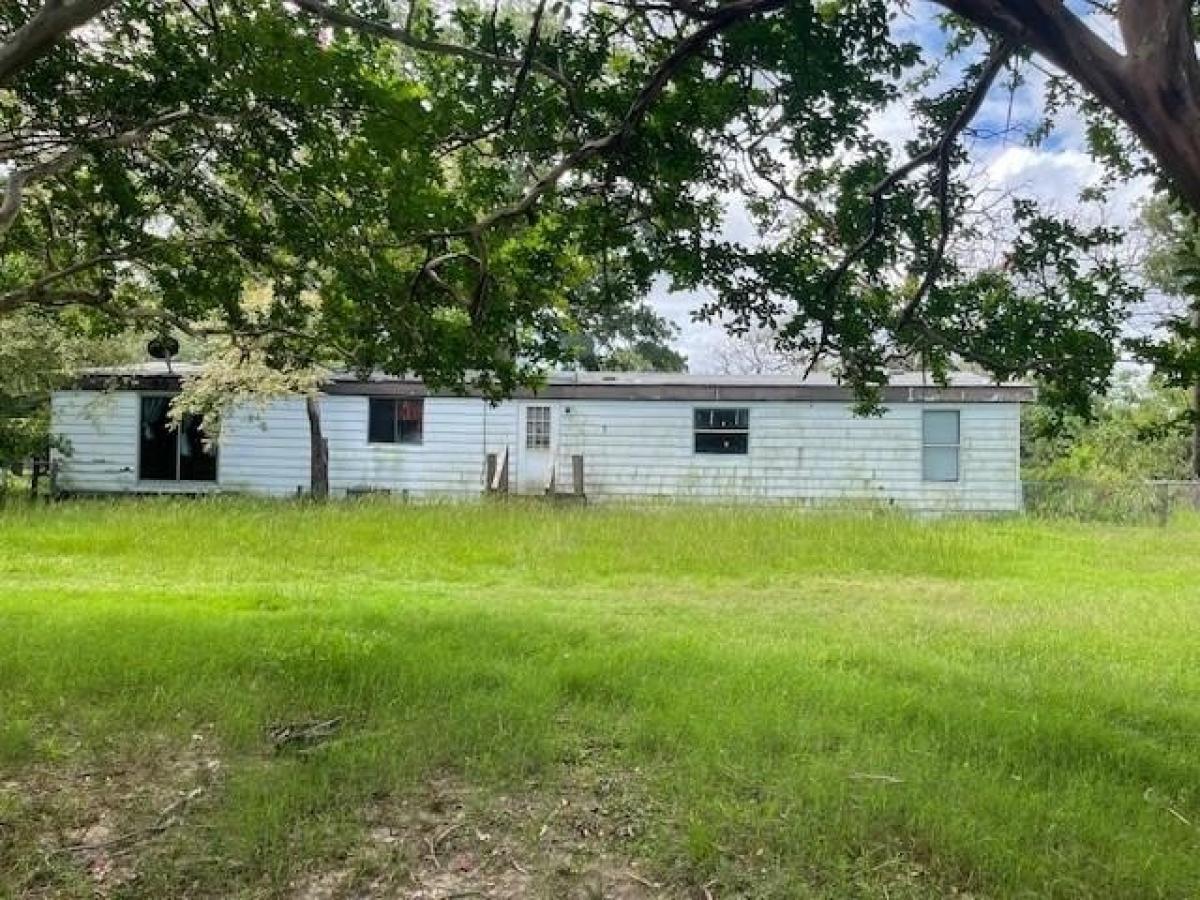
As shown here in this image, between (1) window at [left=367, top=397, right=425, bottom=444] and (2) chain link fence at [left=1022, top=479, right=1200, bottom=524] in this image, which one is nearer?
(2) chain link fence at [left=1022, top=479, right=1200, bottom=524]

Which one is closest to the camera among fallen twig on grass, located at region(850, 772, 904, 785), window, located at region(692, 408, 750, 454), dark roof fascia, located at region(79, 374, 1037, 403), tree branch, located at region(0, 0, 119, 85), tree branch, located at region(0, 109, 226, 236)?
tree branch, located at region(0, 0, 119, 85)

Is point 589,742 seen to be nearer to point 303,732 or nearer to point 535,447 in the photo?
point 303,732

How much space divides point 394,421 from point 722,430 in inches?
225

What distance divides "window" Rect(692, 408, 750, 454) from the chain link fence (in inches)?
194

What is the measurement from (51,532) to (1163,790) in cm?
1102

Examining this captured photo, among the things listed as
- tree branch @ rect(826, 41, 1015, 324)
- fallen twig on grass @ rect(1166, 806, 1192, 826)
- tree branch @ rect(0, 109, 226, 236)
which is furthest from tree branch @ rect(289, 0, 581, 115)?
fallen twig on grass @ rect(1166, 806, 1192, 826)

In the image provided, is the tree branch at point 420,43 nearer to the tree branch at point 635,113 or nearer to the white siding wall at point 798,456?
the tree branch at point 635,113

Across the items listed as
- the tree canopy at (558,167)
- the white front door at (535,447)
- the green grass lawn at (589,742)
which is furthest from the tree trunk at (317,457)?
the tree canopy at (558,167)

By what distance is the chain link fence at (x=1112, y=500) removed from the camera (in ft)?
51.7

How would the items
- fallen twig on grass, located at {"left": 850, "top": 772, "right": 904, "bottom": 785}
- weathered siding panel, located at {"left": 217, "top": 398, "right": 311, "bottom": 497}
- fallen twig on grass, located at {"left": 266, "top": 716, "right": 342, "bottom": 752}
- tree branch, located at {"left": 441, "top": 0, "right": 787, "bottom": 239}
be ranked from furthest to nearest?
weathered siding panel, located at {"left": 217, "top": 398, "right": 311, "bottom": 497} < fallen twig on grass, located at {"left": 266, "top": 716, "right": 342, "bottom": 752} < fallen twig on grass, located at {"left": 850, "top": 772, "right": 904, "bottom": 785} < tree branch, located at {"left": 441, "top": 0, "right": 787, "bottom": 239}

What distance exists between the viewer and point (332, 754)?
4262mm

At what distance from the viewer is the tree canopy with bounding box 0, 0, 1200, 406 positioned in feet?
14.6

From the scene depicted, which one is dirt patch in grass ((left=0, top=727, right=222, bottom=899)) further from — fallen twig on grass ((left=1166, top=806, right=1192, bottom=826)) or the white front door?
the white front door

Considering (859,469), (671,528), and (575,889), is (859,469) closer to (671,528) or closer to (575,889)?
(671,528)
